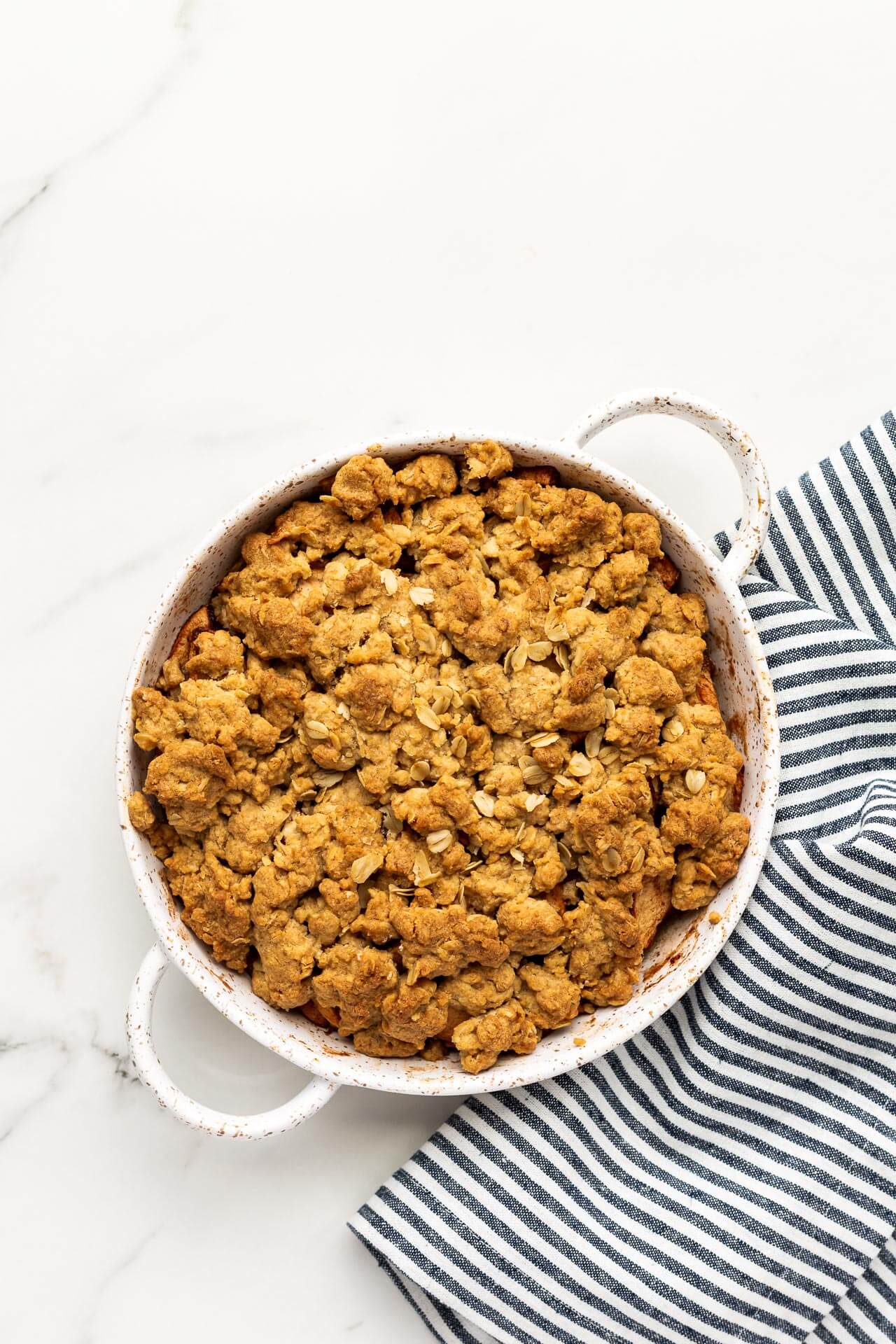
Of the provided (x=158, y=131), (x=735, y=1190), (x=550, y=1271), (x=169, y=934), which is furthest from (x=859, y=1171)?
(x=158, y=131)

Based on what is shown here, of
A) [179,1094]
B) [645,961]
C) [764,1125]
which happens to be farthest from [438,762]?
[764,1125]

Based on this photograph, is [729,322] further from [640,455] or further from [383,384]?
[383,384]

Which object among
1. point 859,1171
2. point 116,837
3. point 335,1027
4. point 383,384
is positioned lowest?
point 859,1171

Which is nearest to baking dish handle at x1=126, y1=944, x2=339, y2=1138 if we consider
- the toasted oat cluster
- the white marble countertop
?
the toasted oat cluster

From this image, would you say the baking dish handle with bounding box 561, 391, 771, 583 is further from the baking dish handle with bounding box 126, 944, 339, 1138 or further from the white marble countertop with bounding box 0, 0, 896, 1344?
the baking dish handle with bounding box 126, 944, 339, 1138

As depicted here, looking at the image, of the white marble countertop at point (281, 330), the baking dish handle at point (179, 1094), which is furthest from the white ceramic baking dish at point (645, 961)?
the white marble countertop at point (281, 330)

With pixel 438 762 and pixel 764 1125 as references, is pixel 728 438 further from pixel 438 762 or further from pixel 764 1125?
pixel 764 1125
